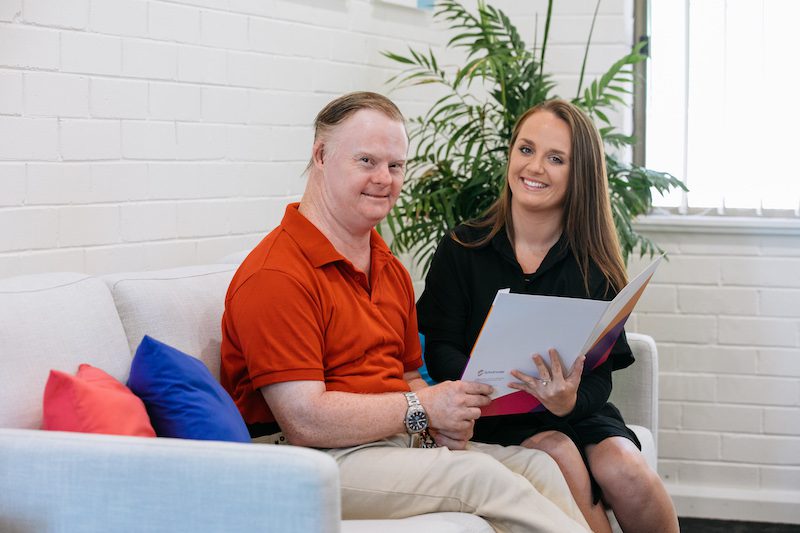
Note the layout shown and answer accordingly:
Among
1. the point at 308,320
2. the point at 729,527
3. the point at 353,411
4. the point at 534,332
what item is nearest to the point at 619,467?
the point at 534,332

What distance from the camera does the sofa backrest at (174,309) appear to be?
6.61 feet

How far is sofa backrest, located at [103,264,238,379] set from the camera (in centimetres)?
202

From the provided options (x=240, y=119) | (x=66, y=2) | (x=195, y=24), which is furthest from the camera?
(x=240, y=119)

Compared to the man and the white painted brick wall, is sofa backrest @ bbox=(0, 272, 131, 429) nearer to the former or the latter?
the man

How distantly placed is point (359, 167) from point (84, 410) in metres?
0.76

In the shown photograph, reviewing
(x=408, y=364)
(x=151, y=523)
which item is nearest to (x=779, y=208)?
(x=408, y=364)

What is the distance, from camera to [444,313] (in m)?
2.44

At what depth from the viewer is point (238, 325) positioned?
1.89 meters

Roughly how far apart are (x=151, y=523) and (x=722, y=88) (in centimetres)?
287

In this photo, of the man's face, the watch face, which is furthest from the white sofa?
the man's face

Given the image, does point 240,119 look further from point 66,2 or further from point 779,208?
point 779,208

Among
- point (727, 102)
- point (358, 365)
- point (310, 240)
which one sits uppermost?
point (727, 102)

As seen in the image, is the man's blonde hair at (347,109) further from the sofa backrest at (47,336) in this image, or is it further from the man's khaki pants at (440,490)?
the man's khaki pants at (440,490)

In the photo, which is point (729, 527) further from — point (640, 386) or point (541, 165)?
point (541, 165)
